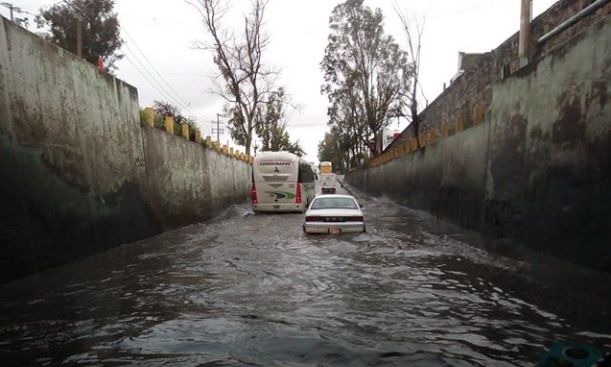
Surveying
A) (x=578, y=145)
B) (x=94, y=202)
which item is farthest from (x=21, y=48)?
(x=578, y=145)

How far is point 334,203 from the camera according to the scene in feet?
47.7

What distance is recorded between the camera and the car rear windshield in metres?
14.3

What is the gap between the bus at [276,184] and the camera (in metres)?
23.8

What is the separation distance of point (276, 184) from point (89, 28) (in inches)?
1058

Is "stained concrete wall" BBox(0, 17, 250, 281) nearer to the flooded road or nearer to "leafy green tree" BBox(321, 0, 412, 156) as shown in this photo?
the flooded road

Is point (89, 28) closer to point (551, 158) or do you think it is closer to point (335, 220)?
point (335, 220)

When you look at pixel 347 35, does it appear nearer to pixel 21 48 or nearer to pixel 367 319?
pixel 21 48

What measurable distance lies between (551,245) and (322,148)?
11531 centimetres

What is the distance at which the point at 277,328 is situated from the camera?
5359 mm

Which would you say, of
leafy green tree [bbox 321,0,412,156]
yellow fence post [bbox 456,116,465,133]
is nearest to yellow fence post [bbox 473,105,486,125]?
yellow fence post [bbox 456,116,465,133]

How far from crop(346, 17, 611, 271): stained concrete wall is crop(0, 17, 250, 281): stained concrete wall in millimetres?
8646

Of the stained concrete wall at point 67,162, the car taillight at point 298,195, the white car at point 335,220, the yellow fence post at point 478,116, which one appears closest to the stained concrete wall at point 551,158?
the yellow fence post at point 478,116

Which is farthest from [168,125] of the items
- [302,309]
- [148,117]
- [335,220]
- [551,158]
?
[551,158]

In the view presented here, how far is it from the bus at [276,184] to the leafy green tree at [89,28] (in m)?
20.8
